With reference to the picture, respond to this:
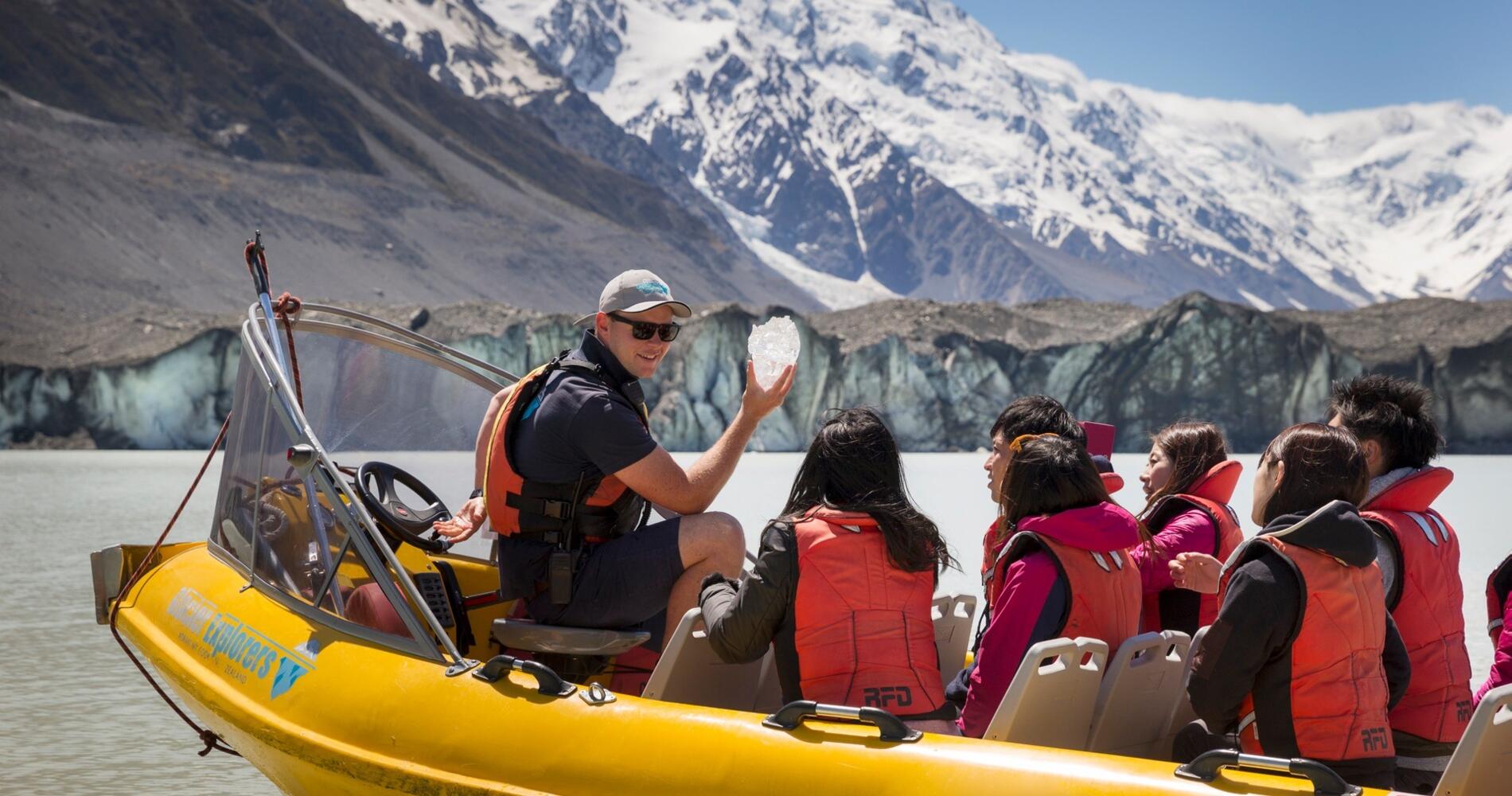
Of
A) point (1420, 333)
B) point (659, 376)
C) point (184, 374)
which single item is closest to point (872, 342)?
point (659, 376)

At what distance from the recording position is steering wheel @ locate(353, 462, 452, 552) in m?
4.99

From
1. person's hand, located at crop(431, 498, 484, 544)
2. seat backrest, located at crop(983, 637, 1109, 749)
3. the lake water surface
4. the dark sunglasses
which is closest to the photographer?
seat backrest, located at crop(983, 637, 1109, 749)

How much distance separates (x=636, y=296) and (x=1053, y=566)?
1556mm

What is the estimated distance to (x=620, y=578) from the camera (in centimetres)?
407

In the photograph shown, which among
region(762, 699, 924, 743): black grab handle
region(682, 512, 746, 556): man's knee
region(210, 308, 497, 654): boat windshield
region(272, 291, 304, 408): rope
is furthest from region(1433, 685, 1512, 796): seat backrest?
region(272, 291, 304, 408): rope

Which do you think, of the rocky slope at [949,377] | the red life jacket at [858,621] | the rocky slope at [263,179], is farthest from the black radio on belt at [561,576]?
the rocky slope at [263,179]

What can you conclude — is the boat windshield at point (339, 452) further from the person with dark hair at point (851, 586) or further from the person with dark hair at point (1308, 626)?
the person with dark hair at point (1308, 626)

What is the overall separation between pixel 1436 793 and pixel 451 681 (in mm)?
2382

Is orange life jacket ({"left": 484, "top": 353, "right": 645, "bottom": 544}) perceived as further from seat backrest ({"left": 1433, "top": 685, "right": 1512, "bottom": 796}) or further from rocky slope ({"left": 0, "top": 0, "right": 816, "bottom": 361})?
rocky slope ({"left": 0, "top": 0, "right": 816, "bottom": 361})

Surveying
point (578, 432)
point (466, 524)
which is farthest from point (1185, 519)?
point (466, 524)

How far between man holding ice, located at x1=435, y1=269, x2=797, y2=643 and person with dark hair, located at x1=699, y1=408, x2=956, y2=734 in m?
0.64

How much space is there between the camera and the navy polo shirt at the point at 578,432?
398 centimetres

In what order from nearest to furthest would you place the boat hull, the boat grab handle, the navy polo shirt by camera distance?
the boat hull < the boat grab handle < the navy polo shirt

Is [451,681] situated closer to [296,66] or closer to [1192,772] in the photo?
[1192,772]
